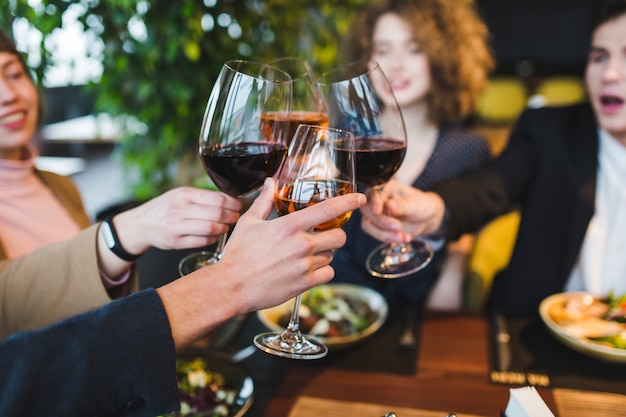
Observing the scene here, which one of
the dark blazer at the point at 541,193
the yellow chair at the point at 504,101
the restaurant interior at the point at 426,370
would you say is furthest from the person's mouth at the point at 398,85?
the yellow chair at the point at 504,101

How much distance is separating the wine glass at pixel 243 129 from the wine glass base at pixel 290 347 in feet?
0.90

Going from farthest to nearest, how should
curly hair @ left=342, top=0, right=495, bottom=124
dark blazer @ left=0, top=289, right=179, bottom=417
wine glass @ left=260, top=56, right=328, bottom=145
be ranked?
curly hair @ left=342, top=0, right=495, bottom=124, wine glass @ left=260, top=56, right=328, bottom=145, dark blazer @ left=0, top=289, right=179, bottom=417

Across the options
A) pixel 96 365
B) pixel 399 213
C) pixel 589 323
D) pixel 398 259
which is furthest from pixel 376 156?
pixel 589 323

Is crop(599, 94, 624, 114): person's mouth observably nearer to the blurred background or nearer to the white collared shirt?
the white collared shirt

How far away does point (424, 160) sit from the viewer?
2037 millimetres

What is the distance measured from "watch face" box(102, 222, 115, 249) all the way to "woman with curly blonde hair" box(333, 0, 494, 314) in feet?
2.77

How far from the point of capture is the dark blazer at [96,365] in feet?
2.33

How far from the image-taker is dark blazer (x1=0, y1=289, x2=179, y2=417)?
0.71 m


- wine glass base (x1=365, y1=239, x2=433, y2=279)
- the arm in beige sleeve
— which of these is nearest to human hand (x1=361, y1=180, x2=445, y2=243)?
wine glass base (x1=365, y1=239, x2=433, y2=279)

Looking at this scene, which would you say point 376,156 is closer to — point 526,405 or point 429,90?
point 526,405

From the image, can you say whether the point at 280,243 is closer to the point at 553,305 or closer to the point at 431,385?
the point at 431,385

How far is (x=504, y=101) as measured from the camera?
19.8 ft

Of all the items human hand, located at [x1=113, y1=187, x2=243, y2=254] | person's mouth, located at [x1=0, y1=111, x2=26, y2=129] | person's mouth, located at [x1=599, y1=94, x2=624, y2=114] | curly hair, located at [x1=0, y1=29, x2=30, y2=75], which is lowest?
human hand, located at [x1=113, y1=187, x2=243, y2=254]

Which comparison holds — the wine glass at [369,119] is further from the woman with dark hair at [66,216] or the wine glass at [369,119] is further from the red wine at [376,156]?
the woman with dark hair at [66,216]
